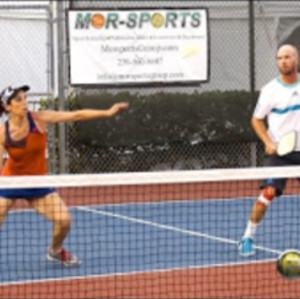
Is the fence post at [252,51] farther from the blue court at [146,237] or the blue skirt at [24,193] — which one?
the blue skirt at [24,193]

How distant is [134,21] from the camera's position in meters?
12.2

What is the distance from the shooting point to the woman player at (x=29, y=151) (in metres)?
6.48

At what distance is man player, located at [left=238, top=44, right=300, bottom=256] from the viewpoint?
7.09 metres

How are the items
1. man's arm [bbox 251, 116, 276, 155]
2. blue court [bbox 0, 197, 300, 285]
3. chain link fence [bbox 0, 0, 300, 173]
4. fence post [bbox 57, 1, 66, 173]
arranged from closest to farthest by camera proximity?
blue court [bbox 0, 197, 300, 285] < man's arm [bbox 251, 116, 276, 155] < fence post [bbox 57, 1, 66, 173] < chain link fence [bbox 0, 0, 300, 173]

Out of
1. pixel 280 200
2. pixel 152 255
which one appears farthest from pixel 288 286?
pixel 280 200

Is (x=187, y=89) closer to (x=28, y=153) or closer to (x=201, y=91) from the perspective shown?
(x=201, y=91)

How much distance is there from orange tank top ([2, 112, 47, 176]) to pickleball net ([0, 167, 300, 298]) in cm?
30

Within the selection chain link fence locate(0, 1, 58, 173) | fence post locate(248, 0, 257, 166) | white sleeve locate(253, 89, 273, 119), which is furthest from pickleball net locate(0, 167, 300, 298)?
fence post locate(248, 0, 257, 166)

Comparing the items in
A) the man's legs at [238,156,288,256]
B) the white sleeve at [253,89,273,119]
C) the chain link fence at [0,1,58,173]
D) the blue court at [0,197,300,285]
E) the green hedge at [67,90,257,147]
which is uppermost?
the chain link fence at [0,1,58,173]

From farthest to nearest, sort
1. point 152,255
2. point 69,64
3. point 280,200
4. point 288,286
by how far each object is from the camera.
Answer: point 69,64
point 280,200
point 152,255
point 288,286

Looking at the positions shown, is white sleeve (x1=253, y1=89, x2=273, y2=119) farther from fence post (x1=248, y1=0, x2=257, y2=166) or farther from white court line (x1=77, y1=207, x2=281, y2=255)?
fence post (x1=248, y1=0, x2=257, y2=166)

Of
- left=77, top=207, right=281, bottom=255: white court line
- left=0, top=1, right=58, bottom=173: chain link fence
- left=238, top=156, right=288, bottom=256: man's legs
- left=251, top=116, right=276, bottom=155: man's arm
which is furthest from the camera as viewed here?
left=0, top=1, right=58, bottom=173: chain link fence

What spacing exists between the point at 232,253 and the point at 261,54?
6.06 metres

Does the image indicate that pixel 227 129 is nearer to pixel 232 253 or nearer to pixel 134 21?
pixel 134 21
